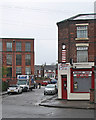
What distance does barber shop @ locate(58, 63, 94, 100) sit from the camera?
24236 mm

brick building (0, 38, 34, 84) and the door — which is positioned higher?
brick building (0, 38, 34, 84)

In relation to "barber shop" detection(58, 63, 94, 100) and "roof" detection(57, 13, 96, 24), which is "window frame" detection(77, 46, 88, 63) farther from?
"roof" detection(57, 13, 96, 24)

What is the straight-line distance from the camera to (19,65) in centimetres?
7438

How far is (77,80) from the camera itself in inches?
975

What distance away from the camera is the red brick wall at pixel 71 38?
24670mm

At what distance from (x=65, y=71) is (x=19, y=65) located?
5063 centimetres

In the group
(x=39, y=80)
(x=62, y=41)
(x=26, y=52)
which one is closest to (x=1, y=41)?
(x=26, y=52)

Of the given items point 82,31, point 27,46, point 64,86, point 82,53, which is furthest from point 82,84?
point 27,46

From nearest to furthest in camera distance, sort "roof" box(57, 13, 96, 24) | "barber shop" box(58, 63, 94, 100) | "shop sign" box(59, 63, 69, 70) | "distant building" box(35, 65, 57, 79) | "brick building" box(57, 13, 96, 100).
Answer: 1. "barber shop" box(58, 63, 94, 100)
2. "brick building" box(57, 13, 96, 100)
3. "shop sign" box(59, 63, 69, 70)
4. "roof" box(57, 13, 96, 24)
5. "distant building" box(35, 65, 57, 79)

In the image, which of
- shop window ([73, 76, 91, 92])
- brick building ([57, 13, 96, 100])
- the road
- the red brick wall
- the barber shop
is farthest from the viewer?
the red brick wall

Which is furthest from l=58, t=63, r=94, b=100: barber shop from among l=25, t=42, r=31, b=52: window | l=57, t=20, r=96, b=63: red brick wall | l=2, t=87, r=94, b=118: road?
l=25, t=42, r=31, b=52: window

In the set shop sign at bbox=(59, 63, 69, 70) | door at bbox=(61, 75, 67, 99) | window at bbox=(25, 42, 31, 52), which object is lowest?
door at bbox=(61, 75, 67, 99)

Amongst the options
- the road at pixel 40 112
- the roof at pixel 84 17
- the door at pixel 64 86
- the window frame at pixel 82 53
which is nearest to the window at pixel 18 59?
the roof at pixel 84 17

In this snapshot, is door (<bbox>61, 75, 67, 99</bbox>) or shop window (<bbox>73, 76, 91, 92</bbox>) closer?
shop window (<bbox>73, 76, 91, 92</bbox>)
